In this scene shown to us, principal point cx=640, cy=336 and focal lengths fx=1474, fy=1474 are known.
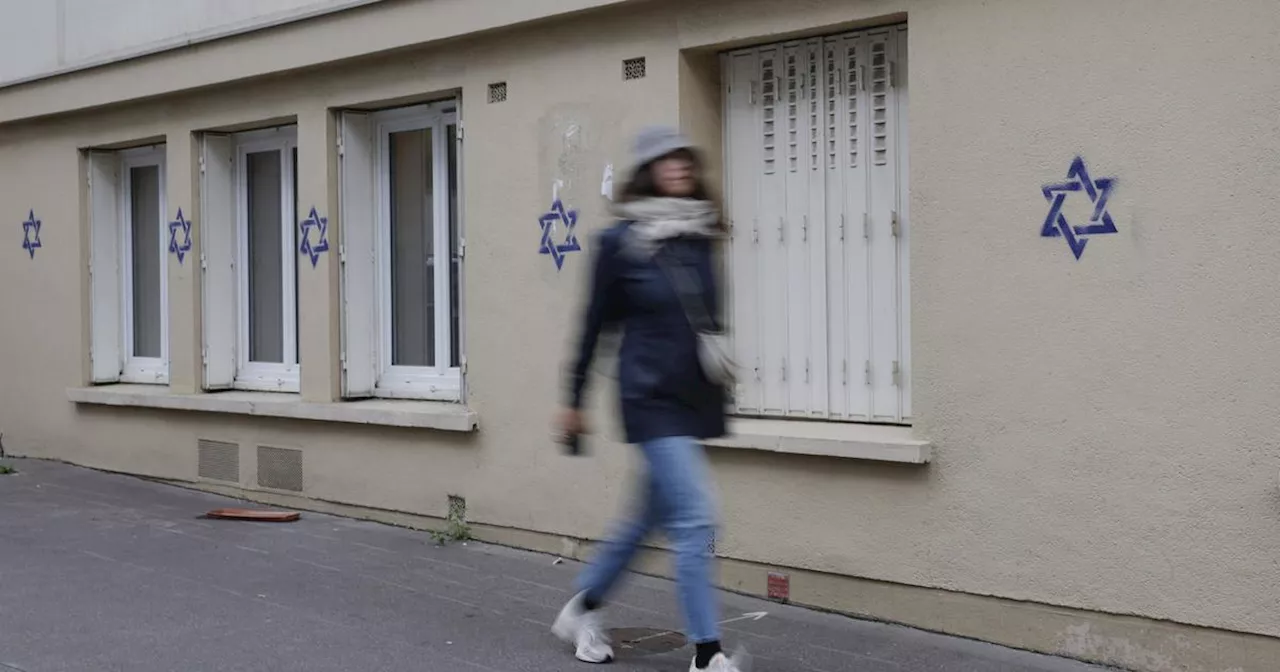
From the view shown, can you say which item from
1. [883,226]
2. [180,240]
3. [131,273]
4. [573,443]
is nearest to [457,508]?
[883,226]

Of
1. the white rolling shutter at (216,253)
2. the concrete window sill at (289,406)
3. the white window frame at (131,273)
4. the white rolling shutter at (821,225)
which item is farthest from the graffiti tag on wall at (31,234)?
the white rolling shutter at (821,225)

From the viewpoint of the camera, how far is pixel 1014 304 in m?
6.12

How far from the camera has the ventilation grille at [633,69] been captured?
765 centimetres

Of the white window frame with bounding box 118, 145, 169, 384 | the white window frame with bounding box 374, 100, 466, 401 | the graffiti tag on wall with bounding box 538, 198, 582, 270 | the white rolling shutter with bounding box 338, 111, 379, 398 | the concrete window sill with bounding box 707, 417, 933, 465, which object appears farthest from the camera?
the white window frame with bounding box 118, 145, 169, 384

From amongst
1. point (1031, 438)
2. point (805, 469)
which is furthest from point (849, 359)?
point (1031, 438)

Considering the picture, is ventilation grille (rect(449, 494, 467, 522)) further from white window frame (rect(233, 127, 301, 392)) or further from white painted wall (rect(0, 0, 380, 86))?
white painted wall (rect(0, 0, 380, 86))

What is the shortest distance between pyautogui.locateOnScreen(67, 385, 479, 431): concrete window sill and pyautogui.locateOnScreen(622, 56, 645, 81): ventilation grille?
2183 mm

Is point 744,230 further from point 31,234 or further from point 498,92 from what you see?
point 31,234

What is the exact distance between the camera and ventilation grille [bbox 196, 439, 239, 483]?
33.8 feet

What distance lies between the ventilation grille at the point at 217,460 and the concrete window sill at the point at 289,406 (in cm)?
26

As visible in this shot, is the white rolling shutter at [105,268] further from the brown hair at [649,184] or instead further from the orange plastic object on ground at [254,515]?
the brown hair at [649,184]

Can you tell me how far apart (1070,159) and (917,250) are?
81cm

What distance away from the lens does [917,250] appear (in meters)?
6.46

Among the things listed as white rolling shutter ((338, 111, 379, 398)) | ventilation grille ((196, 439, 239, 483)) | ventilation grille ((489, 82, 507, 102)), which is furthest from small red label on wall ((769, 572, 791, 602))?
ventilation grille ((196, 439, 239, 483))
